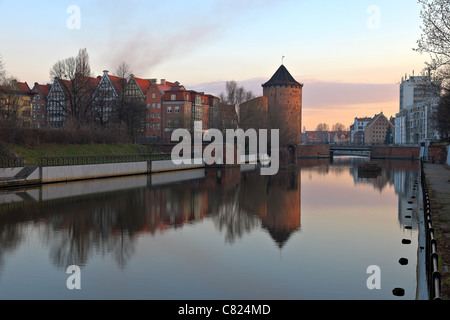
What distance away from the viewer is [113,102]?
58969 millimetres

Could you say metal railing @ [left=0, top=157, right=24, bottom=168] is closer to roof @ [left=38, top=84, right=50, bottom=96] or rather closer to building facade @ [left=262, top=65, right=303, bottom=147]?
roof @ [left=38, top=84, right=50, bottom=96]

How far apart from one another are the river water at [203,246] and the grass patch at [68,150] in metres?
6.87

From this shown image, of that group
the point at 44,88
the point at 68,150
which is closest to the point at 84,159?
the point at 68,150

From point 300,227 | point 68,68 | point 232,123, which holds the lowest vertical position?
point 300,227

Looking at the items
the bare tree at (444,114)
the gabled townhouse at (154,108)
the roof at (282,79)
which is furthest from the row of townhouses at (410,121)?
the gabled townhouse at (154,108)

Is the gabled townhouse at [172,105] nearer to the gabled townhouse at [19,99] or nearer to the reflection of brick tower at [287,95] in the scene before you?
the gabled townhouse at [19,99]

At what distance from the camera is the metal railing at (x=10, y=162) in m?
30.0

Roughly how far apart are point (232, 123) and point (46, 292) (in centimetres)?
5326

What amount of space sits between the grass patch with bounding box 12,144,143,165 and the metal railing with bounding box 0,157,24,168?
0.96m

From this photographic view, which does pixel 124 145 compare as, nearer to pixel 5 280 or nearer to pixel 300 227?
pixel 300 227

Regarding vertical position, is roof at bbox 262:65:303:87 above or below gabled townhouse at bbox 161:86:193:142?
above

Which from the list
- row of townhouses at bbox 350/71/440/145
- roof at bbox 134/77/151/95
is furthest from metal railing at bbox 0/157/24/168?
row of townhouses at bbox 350/71/440/145

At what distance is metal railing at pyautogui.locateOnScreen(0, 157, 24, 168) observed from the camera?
98.4ft
